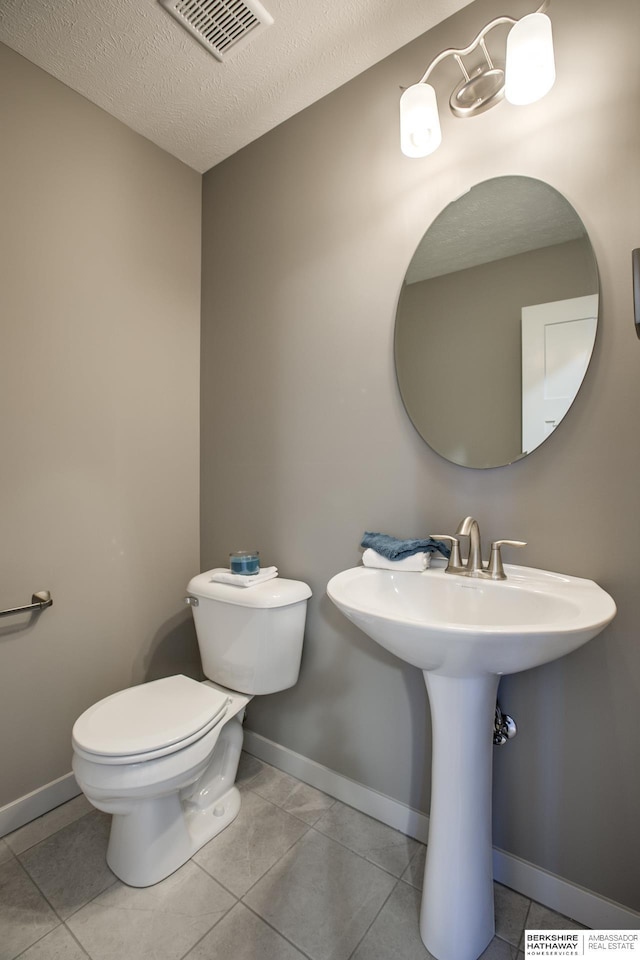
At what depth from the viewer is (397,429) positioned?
1431 mm

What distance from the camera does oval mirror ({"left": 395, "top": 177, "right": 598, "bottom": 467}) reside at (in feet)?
3.72

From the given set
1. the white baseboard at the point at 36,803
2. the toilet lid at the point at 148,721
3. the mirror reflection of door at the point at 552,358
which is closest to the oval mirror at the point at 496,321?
the mirror reflection of door at the point at 552,358

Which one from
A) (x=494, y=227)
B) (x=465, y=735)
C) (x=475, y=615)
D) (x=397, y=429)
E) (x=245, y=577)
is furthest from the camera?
Answer: (x=245, y=577)

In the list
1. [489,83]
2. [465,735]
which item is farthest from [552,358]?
[465,735]

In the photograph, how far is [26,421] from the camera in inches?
58.4

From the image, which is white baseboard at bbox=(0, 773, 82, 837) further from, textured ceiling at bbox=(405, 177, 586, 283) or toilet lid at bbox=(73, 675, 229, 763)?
textured ceiling at bbox=(405, 177, 586, 283)

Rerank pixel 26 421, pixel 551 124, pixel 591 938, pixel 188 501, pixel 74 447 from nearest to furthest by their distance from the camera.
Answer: pixel 591 938
pixel 551 124
pixel 26 421
pixel 74 447
pixel 188 501

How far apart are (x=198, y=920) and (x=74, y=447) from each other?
1435mm

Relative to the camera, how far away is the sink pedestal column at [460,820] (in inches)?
40.4

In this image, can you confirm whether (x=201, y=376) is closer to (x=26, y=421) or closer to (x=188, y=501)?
(x=188, y=501)

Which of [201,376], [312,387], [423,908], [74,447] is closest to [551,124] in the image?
[312,387]

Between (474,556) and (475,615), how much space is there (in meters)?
0.15

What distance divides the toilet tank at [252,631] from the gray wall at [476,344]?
0.72m

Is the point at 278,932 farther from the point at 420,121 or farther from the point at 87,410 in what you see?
the point at 420,121
